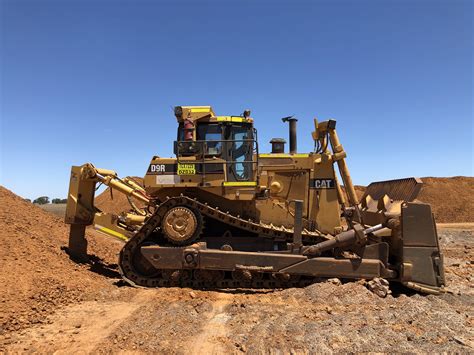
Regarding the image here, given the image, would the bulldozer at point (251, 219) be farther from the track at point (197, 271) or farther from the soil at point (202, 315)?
the soil at point (202, 315)

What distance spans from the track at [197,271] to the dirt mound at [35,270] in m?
0.69

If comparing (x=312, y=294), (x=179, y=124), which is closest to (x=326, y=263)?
(x=312, y=294)

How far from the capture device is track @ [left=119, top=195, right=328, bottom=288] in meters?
7.54

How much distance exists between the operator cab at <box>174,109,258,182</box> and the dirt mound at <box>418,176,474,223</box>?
93.8ft

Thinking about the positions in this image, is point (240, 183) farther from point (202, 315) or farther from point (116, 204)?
point (116, 204)

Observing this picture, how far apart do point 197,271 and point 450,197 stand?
34668mm

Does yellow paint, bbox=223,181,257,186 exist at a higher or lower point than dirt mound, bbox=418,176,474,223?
lower

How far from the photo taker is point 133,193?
360 inches

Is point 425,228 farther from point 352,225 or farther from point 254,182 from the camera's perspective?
point 254,182

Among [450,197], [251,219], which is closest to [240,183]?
[251,219]

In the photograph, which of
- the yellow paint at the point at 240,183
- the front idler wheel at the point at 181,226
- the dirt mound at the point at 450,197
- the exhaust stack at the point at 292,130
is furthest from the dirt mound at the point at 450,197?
the front idler wheel at the point at 181,226

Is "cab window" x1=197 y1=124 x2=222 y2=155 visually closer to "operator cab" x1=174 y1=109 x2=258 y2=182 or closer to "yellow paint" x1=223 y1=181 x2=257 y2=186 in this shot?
"operator cab" x1=174 y1=109 x2=258 y2=182

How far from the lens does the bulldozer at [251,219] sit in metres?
7.22

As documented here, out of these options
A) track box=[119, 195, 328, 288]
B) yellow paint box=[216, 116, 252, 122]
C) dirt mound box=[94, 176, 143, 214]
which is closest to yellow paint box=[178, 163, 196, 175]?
track box=[119, 195, 328, 288]
